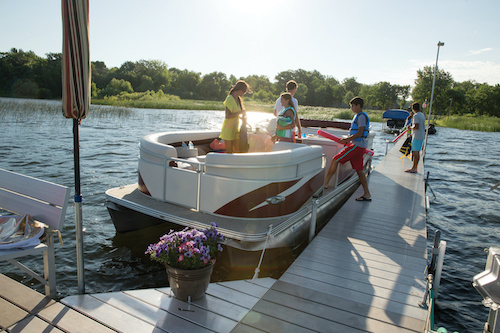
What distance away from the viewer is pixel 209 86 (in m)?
77.2

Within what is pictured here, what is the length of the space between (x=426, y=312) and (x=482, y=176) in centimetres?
1362

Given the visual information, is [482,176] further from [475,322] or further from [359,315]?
[359,315]

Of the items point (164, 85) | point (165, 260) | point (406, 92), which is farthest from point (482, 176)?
point (406, 92)

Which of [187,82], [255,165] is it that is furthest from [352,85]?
[255,165]

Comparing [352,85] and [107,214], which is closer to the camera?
[107,214]

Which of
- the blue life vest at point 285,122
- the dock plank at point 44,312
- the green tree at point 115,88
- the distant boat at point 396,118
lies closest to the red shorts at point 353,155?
the blue life vest at point 285,122

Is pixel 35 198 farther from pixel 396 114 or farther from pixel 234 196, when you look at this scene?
pixel 396 114

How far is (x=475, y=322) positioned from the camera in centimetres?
461

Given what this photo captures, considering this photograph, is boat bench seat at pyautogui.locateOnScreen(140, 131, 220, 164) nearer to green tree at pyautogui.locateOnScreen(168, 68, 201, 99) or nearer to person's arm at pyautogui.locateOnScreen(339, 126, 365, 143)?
person's arm at pyautogui.locateOnScreen(339, 126, 365, 143)

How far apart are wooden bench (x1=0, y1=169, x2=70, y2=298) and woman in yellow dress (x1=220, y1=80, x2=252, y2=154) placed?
8.75ft

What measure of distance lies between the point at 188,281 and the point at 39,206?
150 cm

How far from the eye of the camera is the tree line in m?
46.7

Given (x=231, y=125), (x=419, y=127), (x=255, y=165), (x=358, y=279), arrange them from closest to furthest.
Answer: (x=358, y=279) → (x=255, y=165) → (x=231, y=125) → (x=419, y=127)

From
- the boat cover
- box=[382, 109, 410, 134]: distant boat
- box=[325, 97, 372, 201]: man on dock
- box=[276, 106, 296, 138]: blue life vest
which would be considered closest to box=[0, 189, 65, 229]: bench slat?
box=[276, 106, 296, 138]: blue life vest
